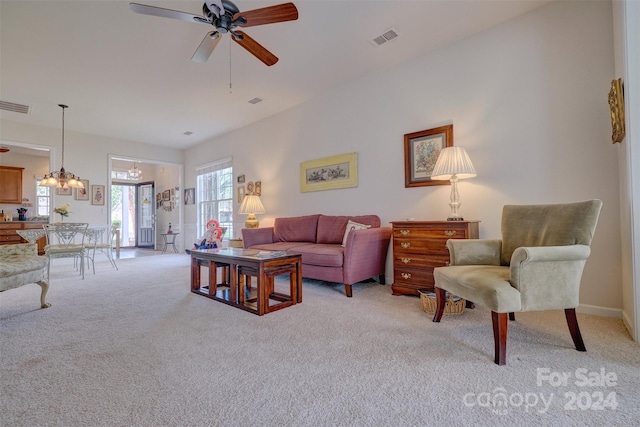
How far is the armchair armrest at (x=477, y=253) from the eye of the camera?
2199mm

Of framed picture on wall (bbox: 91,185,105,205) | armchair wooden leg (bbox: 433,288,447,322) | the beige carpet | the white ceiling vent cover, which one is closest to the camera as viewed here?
the beige carpet

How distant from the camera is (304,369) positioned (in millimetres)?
1494

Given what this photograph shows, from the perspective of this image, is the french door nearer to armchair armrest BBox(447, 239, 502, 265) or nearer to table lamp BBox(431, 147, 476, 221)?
table lamp BBox(431, 147, 476, 221)

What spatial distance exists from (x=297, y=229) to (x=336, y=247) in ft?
3.37

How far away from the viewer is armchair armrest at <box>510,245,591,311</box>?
1.60 m

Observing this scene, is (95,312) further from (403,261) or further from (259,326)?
(403,261)

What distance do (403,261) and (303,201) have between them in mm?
2151

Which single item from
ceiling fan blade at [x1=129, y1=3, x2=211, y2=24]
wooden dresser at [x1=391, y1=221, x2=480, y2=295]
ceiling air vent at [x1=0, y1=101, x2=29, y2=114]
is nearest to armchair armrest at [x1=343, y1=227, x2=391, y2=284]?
wooden dresser at [x1=391, y1=221, x2=480, y2=295]

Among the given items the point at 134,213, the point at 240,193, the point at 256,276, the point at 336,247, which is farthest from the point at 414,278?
the point at 134,213

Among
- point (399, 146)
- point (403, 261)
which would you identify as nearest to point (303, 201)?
point (399, 146)

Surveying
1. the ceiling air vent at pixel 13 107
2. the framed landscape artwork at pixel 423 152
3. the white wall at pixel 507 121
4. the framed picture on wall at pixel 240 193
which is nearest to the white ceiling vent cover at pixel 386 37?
the white wall at pixel 507 121

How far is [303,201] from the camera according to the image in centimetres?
459

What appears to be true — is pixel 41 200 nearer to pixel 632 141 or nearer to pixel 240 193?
pixel 240 193

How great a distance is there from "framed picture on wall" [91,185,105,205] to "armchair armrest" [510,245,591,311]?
736 cm
